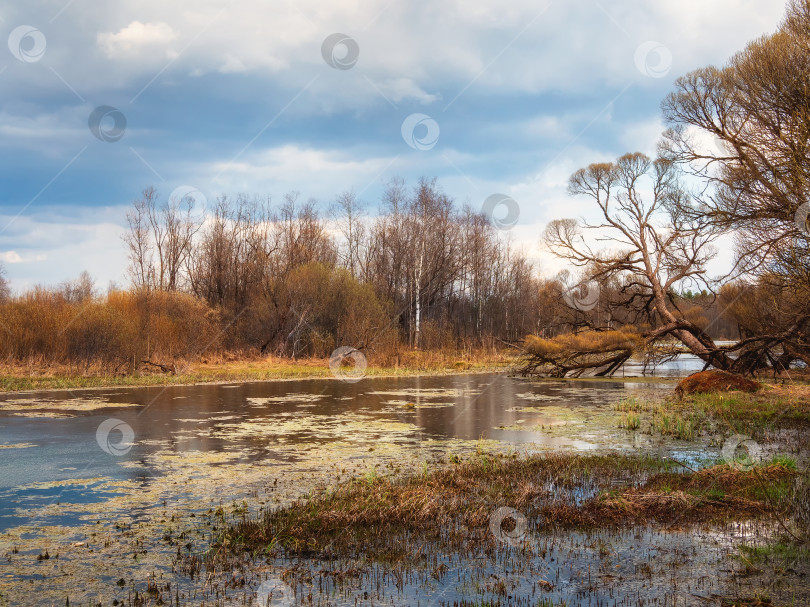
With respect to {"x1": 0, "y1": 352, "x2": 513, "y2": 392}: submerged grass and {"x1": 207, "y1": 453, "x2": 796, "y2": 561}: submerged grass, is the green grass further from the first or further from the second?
{"x1": 0, "y1": 352, "x2": 513, "y2": 392}: submerged grass

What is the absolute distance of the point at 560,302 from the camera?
1139 inches

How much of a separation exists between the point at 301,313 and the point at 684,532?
30.2m

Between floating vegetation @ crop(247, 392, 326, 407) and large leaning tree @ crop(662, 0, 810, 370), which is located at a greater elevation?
large leaning tree @ crop(662, 0, 810, 370)

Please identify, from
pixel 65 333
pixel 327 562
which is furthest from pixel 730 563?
pixel 65 333

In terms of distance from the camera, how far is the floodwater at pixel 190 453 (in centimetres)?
509

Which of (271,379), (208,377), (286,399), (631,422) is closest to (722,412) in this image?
(631,422)

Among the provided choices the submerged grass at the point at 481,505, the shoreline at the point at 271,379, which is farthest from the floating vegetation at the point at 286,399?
the submerged grass at the point at 481,505

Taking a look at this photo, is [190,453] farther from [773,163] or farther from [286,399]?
[773,163]

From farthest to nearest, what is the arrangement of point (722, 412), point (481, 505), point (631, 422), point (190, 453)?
1. point (722, 412)
2. point (631, 422)
3. point (190, 453)
4. point (481, 505)

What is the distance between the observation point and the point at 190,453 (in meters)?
9.76

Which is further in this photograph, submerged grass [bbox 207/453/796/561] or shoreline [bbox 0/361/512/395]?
shoreline [bbox 0/361/512/395]

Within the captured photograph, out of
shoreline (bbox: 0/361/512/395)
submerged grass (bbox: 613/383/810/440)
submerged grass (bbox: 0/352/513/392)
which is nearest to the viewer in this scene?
submerged grass (bbox: 613/383/810/440)

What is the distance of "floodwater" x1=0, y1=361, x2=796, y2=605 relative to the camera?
5090 mm

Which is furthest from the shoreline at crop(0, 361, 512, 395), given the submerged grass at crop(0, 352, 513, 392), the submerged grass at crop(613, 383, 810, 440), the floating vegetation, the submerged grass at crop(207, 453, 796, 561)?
the submerged grass at crop(207, 453, 796, 561)
